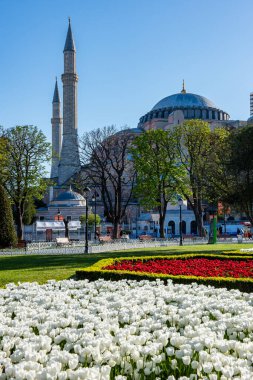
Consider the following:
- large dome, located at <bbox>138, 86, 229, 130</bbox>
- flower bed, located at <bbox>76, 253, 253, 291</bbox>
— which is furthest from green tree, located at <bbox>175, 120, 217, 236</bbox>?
large dome, located at <bbox>138, 86, 229, 130</bbox>

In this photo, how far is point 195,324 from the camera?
594 centimetres

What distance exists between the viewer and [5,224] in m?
25.3

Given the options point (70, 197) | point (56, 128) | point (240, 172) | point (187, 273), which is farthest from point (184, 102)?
point (187, 273)

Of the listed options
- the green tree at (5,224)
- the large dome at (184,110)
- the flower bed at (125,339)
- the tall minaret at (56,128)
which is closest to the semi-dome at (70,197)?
the tall minaret at (56,128)

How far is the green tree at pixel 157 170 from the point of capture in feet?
120

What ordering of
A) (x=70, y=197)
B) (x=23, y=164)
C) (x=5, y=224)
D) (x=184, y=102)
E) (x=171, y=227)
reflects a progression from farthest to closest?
1. (x=184, y=102)
2. (x=70, y=197)
3. (x=171, y=227)
4. (x=23, y=164)
5. (x=5, y=224)

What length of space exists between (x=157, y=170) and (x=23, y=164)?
1032cm

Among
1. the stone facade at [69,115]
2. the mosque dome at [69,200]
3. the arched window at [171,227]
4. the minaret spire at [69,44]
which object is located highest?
the minaret spire at [69,44]

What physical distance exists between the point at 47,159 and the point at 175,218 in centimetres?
2487

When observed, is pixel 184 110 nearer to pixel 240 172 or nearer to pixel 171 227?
pixel 171 227

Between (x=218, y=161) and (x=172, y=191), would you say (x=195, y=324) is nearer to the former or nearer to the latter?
(x=218, y=161)

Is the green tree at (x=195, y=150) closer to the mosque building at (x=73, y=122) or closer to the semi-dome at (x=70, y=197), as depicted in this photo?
the mosque building at (x=73, y=122)

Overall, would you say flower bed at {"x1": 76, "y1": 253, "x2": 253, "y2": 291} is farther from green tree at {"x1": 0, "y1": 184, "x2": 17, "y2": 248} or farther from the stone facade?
the stone facade

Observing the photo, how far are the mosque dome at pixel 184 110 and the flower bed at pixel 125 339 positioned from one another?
253ft
